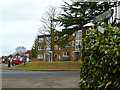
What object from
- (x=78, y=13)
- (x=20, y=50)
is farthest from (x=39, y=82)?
(x=20, y=50)

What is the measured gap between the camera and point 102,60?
13.2ft

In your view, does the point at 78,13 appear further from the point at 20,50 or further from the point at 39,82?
the point at 20,50

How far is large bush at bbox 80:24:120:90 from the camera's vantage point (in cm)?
367

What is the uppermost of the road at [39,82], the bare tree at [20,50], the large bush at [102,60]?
the bare tree at [20,50]

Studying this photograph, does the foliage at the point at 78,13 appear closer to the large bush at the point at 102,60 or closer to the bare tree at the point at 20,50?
the large bush at the point at 102,60

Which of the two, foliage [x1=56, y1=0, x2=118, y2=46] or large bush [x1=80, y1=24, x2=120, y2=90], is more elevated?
foliage [x1=56, y1=0, x2=118, y2=46]

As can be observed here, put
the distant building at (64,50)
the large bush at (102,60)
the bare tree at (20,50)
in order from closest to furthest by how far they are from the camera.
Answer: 1. the large bush at (102,60)
2. the distant building at (64,50)
3. the bare tree at (20,50)

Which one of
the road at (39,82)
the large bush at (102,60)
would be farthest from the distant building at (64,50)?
the large bush at (102,60)

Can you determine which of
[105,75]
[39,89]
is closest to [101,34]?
[105,75]

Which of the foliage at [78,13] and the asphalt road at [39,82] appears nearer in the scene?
the asphalt road at [39,82]

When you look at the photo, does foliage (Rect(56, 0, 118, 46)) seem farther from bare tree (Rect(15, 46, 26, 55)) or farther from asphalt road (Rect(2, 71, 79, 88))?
bare tree (Rect(15, 46, 26, 55))

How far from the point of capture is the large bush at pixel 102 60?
3666 mm

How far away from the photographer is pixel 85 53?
16.7 ft

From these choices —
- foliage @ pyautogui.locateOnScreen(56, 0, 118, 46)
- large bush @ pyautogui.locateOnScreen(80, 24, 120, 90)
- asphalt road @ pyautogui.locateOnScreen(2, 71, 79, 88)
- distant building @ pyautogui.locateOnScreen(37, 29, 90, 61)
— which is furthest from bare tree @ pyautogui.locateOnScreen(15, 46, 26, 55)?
large bush @ pyautogui.locateOnScreen(80, 24, 120, 90)
